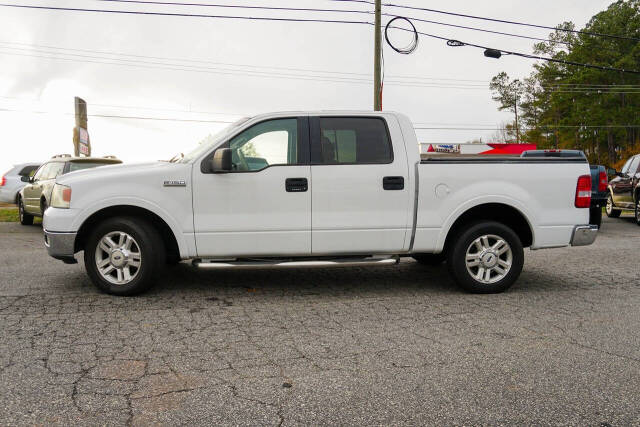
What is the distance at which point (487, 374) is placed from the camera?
11.3 feet

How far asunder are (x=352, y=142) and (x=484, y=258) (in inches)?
72.9

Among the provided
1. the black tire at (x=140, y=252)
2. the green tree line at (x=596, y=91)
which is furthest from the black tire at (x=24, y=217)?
the green tree line at (x=596, y=91)

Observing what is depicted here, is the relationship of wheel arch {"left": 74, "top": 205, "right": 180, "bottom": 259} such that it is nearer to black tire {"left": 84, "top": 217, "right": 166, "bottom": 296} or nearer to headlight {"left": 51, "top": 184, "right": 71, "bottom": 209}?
black tire {"left": 84, "top": 217, "right": 166, "bottom": 296}

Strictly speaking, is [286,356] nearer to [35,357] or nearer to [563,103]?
[35,357]

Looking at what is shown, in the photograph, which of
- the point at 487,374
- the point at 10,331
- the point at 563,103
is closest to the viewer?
the point at 487,374

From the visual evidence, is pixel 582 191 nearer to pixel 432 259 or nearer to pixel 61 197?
pixel 432 259

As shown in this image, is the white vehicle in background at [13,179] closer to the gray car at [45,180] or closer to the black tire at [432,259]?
the gray car at [45,180]

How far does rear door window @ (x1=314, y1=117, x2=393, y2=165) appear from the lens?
5.58 m

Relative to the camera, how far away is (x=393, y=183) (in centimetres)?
555

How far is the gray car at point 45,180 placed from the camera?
1192cm

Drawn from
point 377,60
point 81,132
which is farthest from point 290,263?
point 81,132

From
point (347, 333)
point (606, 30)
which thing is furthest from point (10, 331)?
point (606, 30)

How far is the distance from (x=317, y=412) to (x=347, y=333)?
1.44 metres

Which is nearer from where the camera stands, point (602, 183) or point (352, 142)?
point (352, 142)
